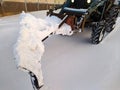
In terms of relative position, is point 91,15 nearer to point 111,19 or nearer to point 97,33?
point 111,19

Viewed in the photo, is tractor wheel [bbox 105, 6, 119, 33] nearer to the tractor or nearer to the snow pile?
the tractor

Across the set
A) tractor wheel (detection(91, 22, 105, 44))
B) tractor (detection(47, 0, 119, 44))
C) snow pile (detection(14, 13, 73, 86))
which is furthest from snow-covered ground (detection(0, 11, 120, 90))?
snow pile (detection(14, 13, 73, 86))

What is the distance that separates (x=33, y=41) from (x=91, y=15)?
69.7 inches

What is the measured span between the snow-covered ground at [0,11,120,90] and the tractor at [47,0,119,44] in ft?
0.63

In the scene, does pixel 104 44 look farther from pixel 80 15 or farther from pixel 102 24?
pixel 80 15

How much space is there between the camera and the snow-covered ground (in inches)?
93.2

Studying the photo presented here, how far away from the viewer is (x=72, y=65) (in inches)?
110

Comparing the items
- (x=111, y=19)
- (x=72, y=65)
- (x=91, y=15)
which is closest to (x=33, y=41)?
(x=72, y=65)

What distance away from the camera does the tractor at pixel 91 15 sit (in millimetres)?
3325

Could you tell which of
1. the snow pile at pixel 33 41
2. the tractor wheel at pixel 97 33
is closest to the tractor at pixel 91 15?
the tractor wheel at pixel 97 33

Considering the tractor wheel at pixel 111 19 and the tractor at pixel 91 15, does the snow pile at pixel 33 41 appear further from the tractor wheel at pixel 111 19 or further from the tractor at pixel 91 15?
the tractor wheel at pixel 111 19

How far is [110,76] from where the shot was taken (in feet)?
8.33

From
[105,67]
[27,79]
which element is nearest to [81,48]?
[105,67]

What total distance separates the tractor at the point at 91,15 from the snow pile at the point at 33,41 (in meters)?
0.15
